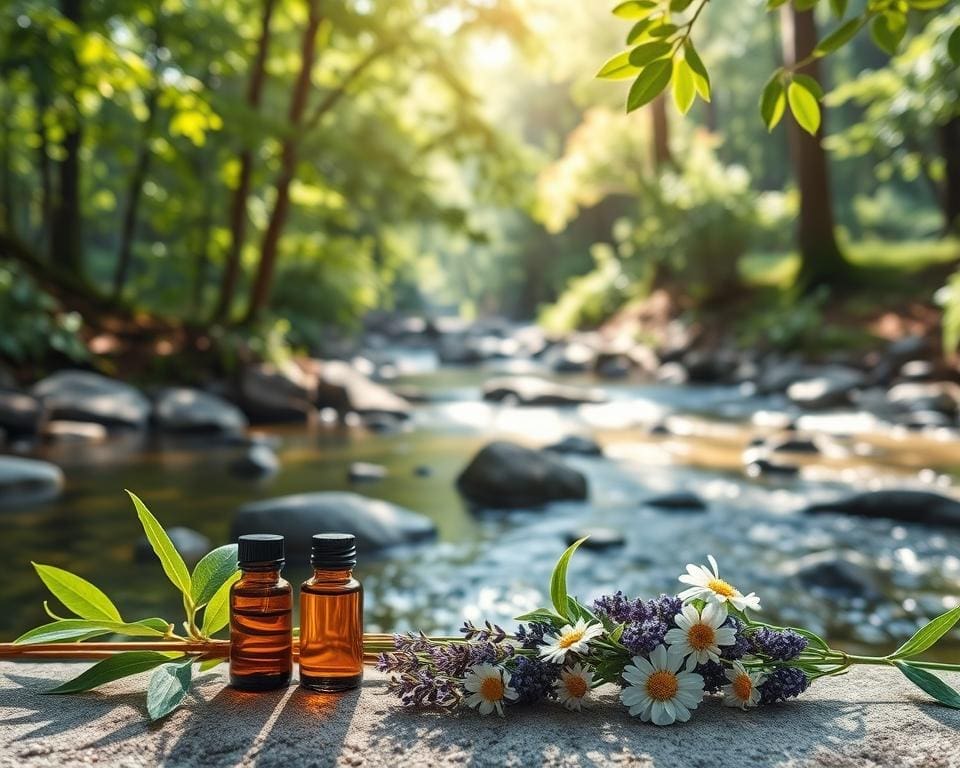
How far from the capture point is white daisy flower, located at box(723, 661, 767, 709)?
1536 mm

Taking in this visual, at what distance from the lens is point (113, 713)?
→ 4.96 ft

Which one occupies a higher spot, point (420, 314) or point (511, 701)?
point (420, 314)

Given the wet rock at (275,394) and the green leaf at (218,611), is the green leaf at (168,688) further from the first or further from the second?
the wet rock at (275,394)

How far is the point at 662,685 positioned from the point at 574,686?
0.46 ft

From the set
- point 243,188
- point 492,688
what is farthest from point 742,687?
point 243,188

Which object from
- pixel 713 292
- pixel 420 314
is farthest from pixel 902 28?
pixel 420 314

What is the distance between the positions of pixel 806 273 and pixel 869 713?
15.2 metres

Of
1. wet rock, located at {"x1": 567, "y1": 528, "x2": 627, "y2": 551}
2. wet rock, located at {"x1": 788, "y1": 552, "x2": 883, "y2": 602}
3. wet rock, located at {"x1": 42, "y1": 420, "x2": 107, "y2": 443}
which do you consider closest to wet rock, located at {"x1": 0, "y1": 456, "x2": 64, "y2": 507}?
wet rock, located at {"x1": 42, "y1": 420, "x2": 107, "y2": 443}

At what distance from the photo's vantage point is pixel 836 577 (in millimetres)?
4523

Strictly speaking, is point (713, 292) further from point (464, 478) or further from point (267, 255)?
point (464, 478)

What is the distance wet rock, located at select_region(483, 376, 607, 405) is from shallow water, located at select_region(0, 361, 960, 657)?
237 centimetres

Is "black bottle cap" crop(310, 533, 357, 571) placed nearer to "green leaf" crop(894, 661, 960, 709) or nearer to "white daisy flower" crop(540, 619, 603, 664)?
"white daisy flower" crop(540, 619, 603, 664)

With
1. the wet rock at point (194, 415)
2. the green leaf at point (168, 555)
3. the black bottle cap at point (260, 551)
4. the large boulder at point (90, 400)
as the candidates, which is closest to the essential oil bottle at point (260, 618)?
the black bottle cap at point (260, 551)

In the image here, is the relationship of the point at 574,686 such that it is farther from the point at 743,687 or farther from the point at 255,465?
the point at 255,465
